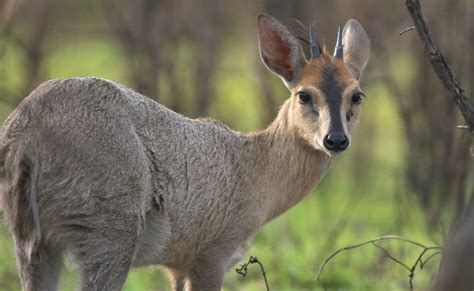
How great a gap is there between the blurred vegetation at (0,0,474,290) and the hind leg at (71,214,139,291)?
3.27 meters

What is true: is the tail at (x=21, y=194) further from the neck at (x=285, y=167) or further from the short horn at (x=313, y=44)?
the short horn at (x=313, y=44)

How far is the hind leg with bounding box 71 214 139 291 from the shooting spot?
6.43 metres

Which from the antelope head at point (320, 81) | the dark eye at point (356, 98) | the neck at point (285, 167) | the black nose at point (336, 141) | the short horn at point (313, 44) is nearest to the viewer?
the black nose at point (336, 141)

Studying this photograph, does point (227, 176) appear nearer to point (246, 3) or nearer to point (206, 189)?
point (206, 189)

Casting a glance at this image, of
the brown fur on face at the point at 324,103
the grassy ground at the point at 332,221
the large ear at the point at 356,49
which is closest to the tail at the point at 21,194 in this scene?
the grassy ground at the point at 332,221

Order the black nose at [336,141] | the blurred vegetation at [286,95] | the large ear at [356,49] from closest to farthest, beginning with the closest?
the black nose at [336,141], the large ear at [356,49], the blurred vegetation at [286,95]

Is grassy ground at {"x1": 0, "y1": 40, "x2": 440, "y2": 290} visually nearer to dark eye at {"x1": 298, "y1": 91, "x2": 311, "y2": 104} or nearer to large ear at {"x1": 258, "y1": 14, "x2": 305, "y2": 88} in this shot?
dark eye at {"x1": 298, "y1": 91, "x2": 311, "y2": 104}

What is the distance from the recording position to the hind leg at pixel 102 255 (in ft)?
21.1

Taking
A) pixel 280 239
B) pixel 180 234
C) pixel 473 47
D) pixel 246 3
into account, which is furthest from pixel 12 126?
pixel 246 3

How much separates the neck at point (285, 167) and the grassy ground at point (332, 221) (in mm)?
470

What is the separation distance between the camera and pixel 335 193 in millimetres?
16219

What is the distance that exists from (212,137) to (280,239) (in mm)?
4350

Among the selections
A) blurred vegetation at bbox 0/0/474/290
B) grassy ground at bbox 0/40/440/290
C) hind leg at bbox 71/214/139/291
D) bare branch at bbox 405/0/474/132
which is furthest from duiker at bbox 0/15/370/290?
blurred vegetation at bbox 0/0/474/290

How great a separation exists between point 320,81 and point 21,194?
2.55 meters
